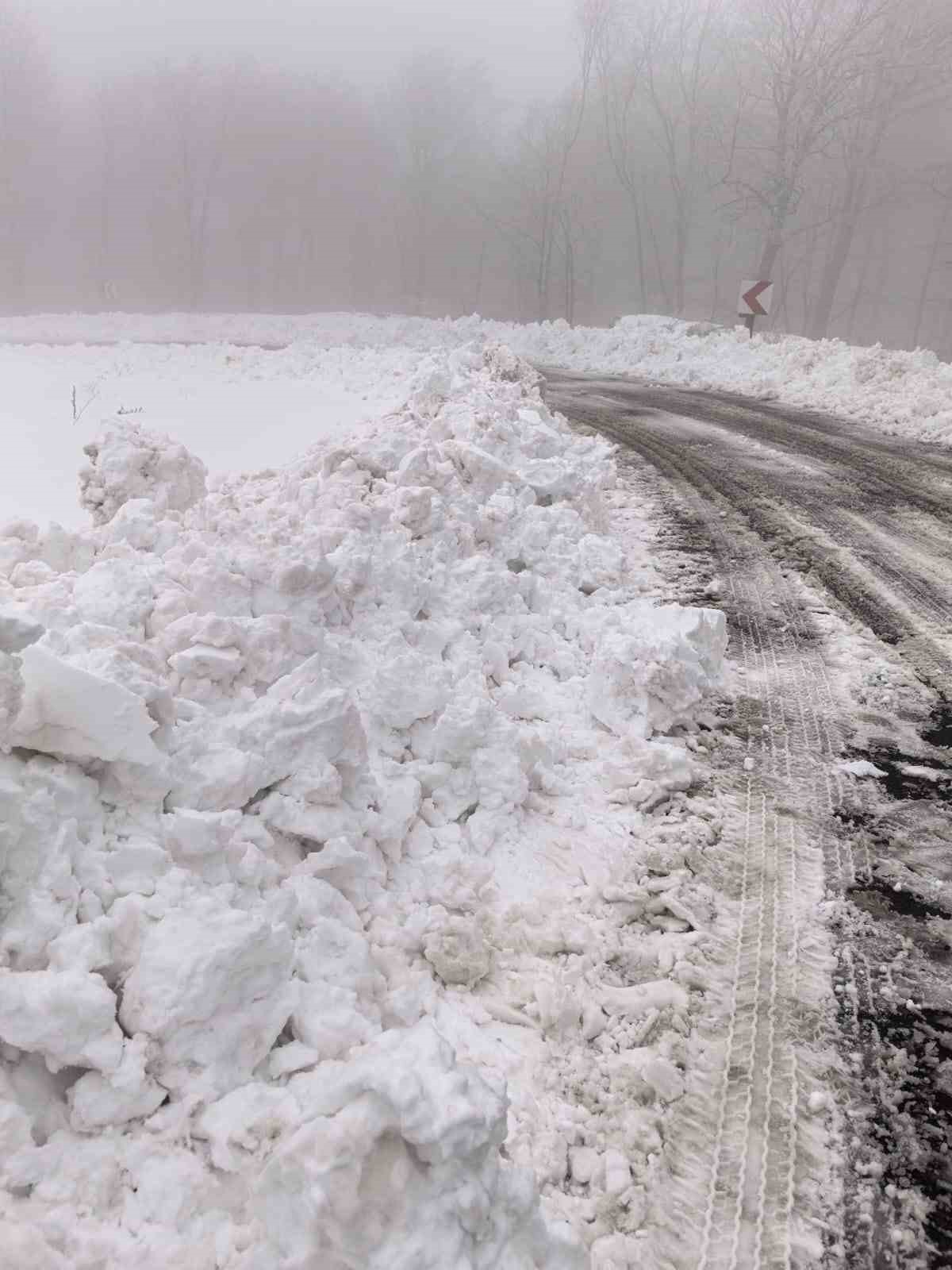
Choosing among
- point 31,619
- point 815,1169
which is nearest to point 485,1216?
point 815,1169

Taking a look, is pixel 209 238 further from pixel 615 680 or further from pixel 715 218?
pixel 615 680

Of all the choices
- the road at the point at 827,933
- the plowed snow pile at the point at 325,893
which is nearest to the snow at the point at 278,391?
the plowed snow pile at the point at 325,893

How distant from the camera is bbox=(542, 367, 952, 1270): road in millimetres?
2045

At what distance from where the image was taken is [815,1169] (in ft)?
6.97

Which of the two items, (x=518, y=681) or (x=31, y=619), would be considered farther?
(x=518, y=681)

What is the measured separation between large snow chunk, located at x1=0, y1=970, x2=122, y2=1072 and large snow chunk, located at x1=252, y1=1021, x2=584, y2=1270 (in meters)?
0.53

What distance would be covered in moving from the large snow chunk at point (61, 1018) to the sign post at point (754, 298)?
64.5ft

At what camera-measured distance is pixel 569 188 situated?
45.1m

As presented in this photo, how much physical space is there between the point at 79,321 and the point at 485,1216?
37855mm

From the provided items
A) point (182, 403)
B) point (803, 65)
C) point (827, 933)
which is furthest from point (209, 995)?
point (803, 65)

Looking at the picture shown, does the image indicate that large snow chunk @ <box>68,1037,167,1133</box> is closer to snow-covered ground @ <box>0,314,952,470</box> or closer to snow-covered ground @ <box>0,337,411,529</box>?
snow-covered ground @ <box>0,337,411,529</box>

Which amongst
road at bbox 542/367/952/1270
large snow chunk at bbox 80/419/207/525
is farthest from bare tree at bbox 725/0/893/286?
large snow chunk at bbox 80/419/207/525

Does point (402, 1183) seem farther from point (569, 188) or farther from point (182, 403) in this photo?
point (569, 188)

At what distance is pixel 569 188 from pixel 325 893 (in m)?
50.5
